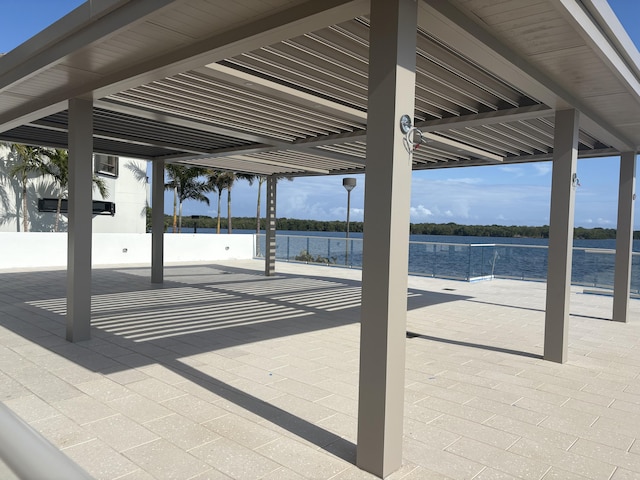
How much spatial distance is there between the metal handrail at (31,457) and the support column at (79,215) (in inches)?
215

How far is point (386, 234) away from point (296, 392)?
199 cm

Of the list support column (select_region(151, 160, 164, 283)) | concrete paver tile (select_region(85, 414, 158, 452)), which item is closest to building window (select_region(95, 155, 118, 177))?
support column (select_region(151, 160, 164, 283))

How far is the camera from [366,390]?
291 centimetres

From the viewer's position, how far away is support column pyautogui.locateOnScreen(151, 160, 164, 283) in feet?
34.9

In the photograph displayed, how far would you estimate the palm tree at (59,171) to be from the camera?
18497 mm

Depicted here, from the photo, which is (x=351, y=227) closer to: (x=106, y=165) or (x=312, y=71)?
(x=106, y=165)

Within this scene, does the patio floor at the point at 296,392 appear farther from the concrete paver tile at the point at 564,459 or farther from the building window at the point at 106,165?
the building window at the point at 106,165

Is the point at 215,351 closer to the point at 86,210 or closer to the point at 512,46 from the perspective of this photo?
the point at 86,210

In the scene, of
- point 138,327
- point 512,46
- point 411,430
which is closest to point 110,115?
point 138,327

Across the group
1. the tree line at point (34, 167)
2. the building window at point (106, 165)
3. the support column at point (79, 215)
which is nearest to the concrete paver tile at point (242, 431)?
the support column at point (79, 215)

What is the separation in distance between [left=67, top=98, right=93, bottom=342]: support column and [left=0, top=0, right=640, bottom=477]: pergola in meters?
0.02

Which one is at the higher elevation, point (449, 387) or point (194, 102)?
point (194, 102)

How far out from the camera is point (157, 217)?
429 inches

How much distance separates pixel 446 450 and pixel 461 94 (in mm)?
3838
